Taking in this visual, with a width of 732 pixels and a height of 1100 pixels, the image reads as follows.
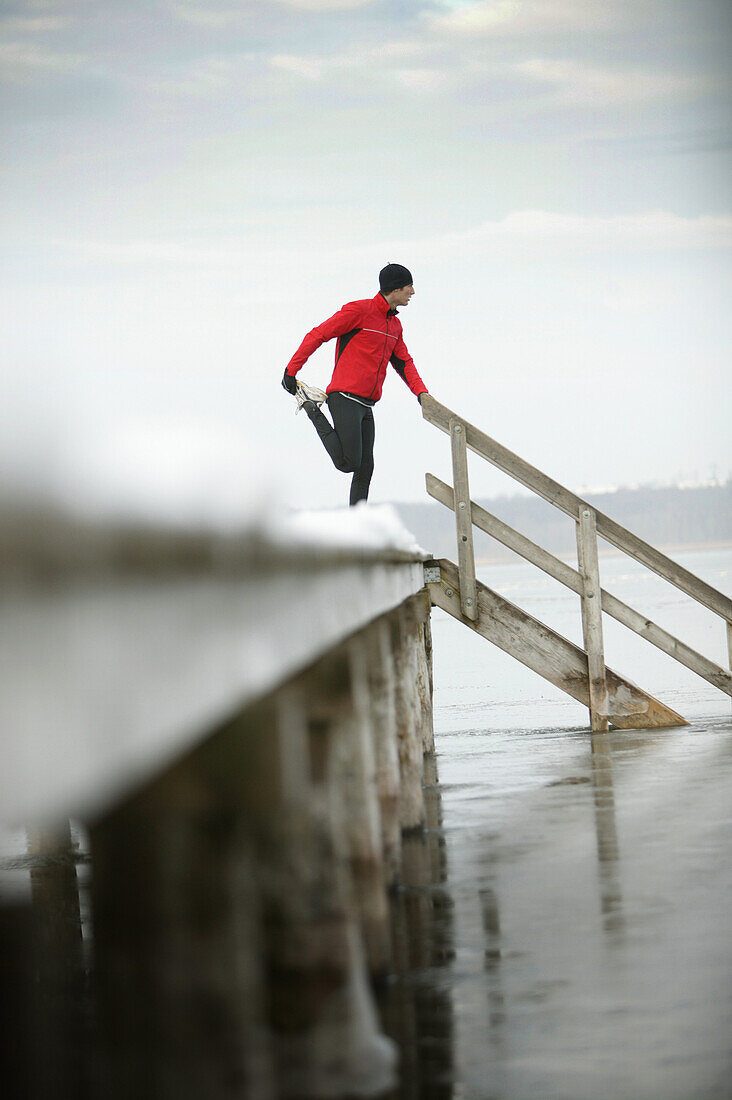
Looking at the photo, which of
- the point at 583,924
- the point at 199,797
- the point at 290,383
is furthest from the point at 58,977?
the point at 290,383

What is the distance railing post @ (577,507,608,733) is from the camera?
9422mm

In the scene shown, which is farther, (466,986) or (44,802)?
(466,986)

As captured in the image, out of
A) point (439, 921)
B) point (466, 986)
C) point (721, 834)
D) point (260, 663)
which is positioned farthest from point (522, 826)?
point (260, 663)

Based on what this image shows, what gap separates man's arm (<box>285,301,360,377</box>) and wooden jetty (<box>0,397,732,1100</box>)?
4.18 m

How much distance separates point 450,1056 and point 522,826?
3014 mm

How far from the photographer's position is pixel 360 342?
28.0 feet

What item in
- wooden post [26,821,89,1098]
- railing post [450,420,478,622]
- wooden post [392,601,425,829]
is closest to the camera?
wooden post [26,821,89,1098]

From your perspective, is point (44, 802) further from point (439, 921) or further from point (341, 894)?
point (439, 921)

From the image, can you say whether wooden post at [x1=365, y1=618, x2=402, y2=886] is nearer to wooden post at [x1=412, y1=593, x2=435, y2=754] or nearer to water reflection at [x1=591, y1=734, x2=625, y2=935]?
water reflection at [x1=591, y1=734, x2=625, y2=935]

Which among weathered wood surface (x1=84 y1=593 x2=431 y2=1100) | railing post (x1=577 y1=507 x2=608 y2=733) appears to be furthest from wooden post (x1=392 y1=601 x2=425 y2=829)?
railing post (x1=577 y1=507 x2=608 y2=733)

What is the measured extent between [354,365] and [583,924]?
16.7ft

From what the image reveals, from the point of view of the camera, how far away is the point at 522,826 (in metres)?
5.81

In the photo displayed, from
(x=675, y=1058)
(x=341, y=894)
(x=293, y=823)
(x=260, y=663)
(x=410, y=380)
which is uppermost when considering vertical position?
(x=410, y=380)

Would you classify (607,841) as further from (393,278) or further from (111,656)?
(111,656)
